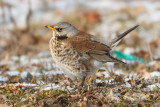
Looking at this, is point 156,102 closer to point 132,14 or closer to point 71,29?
point 71,29

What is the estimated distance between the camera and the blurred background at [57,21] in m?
6.95

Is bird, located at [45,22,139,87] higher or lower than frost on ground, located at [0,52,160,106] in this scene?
higher

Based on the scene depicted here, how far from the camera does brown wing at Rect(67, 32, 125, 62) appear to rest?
4398 mm

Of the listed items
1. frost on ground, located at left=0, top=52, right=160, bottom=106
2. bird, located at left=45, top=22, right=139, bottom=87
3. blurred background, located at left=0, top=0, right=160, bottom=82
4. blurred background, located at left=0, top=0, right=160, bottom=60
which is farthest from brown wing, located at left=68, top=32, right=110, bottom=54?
blurred background, located at left=0, top=0, right=160, bottom=60

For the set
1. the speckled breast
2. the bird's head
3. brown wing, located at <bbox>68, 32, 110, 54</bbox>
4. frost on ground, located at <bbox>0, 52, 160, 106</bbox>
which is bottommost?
frost on ground, located at <bbox>0, 52, 160, 106</bbox>

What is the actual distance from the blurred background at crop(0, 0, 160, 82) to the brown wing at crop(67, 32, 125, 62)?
1134 millimetres

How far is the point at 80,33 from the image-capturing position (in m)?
4.70

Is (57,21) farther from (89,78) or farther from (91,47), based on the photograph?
(91,47)

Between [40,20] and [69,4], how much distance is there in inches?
115

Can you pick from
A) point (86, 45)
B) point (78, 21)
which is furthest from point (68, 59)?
point (78, 21)

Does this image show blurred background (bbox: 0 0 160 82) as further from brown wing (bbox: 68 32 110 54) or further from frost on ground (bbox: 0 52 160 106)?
brown wing (bbox: 68 32 110 54)

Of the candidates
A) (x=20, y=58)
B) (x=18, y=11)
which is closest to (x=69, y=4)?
(x=18, y=11)

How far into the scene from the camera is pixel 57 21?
1125cm

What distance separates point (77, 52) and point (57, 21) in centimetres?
706
